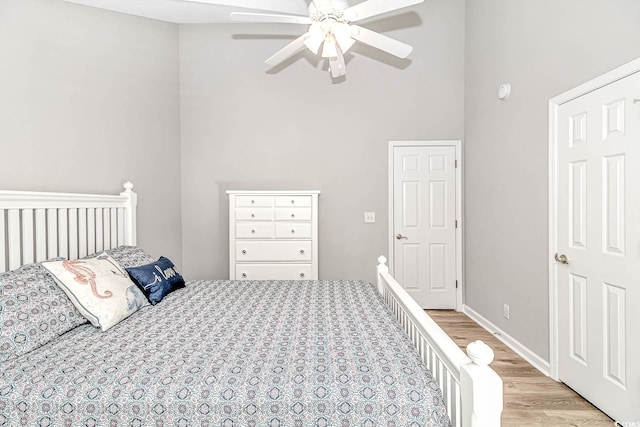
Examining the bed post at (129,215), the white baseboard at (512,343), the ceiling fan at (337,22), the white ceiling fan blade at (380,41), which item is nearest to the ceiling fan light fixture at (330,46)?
the ceiling fan at (337,22)

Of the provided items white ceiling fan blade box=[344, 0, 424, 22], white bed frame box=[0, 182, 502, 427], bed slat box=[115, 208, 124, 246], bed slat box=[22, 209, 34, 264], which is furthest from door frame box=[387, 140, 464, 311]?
bed slat box=[22, 209, 34, 264]

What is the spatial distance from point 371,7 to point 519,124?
163 cm

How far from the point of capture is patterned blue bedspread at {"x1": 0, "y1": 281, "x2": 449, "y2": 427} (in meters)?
1.10

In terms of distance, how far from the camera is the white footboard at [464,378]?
991 millimetres

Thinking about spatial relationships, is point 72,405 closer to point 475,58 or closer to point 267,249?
point 267,249

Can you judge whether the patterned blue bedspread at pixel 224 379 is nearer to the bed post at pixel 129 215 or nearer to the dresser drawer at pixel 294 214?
the bed post at pixel 129 215

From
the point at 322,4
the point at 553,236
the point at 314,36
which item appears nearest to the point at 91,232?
the point at 314,36

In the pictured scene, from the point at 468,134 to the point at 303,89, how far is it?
1.95 meters

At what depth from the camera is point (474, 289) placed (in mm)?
3799

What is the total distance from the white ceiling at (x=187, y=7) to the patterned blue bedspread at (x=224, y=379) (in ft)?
9.39

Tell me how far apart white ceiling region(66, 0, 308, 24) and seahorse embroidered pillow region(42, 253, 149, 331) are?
2.33m

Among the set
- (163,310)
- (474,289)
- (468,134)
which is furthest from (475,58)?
(163,310)

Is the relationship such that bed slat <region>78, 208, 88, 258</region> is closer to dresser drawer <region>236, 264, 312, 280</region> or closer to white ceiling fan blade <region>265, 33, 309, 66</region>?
dresser drawer <region>236, 264, 312, 280</region>

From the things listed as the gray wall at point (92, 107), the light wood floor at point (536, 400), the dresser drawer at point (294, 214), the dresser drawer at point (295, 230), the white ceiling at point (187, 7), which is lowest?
the light wood floor at point (536, 400)
